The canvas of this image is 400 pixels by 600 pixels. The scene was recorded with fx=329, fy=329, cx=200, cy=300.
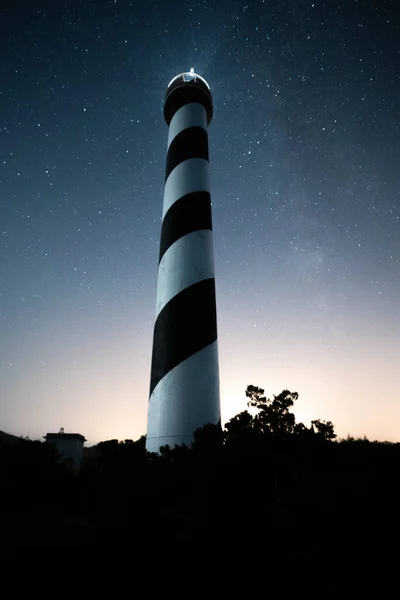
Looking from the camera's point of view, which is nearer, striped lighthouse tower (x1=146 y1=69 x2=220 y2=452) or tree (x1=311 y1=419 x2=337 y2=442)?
tree (x1=311 y1=419 x2=337 y2=442)

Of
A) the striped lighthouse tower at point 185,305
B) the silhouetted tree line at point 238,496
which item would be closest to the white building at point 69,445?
the striped lighthouse tower at point 185,305

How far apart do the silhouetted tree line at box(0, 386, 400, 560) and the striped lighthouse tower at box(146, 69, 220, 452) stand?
1.99 metres

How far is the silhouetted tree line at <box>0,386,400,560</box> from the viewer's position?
6.93 ft

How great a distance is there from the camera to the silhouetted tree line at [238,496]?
211 centimetres

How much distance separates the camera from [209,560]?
180 cm

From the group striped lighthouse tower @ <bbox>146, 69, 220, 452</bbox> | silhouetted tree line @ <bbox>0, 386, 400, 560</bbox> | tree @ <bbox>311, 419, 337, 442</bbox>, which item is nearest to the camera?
silhouetted tree line @ <bbox>0, 386, 400, 560</bbox>

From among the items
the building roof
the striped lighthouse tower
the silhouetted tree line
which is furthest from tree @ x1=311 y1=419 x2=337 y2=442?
the building roof

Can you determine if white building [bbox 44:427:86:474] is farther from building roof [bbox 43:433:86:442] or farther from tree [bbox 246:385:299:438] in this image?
tree [bbox 246:385:299:438]

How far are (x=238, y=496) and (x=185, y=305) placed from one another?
474 cm

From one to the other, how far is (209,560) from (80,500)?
11.3 feet

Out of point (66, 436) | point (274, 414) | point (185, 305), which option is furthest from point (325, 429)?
point (66, 436)

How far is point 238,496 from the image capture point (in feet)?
8.48

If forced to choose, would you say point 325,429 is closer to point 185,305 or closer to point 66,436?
point 185,305

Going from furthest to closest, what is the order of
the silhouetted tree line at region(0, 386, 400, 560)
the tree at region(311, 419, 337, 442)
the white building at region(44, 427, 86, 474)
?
the white building at region(44, 427, 86, 474)
the tree at region(311, 419, 337, 442)
the silhouetted tree line at region(0, 386, 400, 560)
